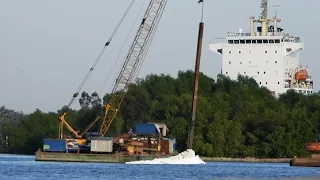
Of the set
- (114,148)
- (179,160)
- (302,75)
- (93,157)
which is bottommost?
(179,160)

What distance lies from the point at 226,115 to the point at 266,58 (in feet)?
43.9

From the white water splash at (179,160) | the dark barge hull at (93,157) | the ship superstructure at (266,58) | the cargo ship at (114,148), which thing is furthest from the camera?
the ship superstructure at (266,58)

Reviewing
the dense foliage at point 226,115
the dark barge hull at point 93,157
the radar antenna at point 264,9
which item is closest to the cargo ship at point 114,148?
the dark barge hull at point 93,157

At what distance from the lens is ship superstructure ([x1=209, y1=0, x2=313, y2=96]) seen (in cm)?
16400

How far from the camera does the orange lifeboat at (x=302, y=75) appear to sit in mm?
164375

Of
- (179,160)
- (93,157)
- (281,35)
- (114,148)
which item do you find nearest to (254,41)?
(281,35)

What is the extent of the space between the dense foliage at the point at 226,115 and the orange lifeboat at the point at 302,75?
2.29m

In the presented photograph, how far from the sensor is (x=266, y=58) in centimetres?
16375

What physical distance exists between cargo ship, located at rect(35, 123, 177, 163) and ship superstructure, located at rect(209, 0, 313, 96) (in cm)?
4157

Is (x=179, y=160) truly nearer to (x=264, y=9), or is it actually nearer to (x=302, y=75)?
(x=302, y=75)

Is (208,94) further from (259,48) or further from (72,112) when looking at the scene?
(72,112)

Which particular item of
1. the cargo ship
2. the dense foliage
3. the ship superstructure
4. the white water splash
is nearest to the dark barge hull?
the cargo ship

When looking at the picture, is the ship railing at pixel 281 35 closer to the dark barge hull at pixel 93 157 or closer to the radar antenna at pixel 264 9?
the radar antenna at pixel 264 9

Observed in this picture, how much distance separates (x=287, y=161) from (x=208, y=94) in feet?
75.4
